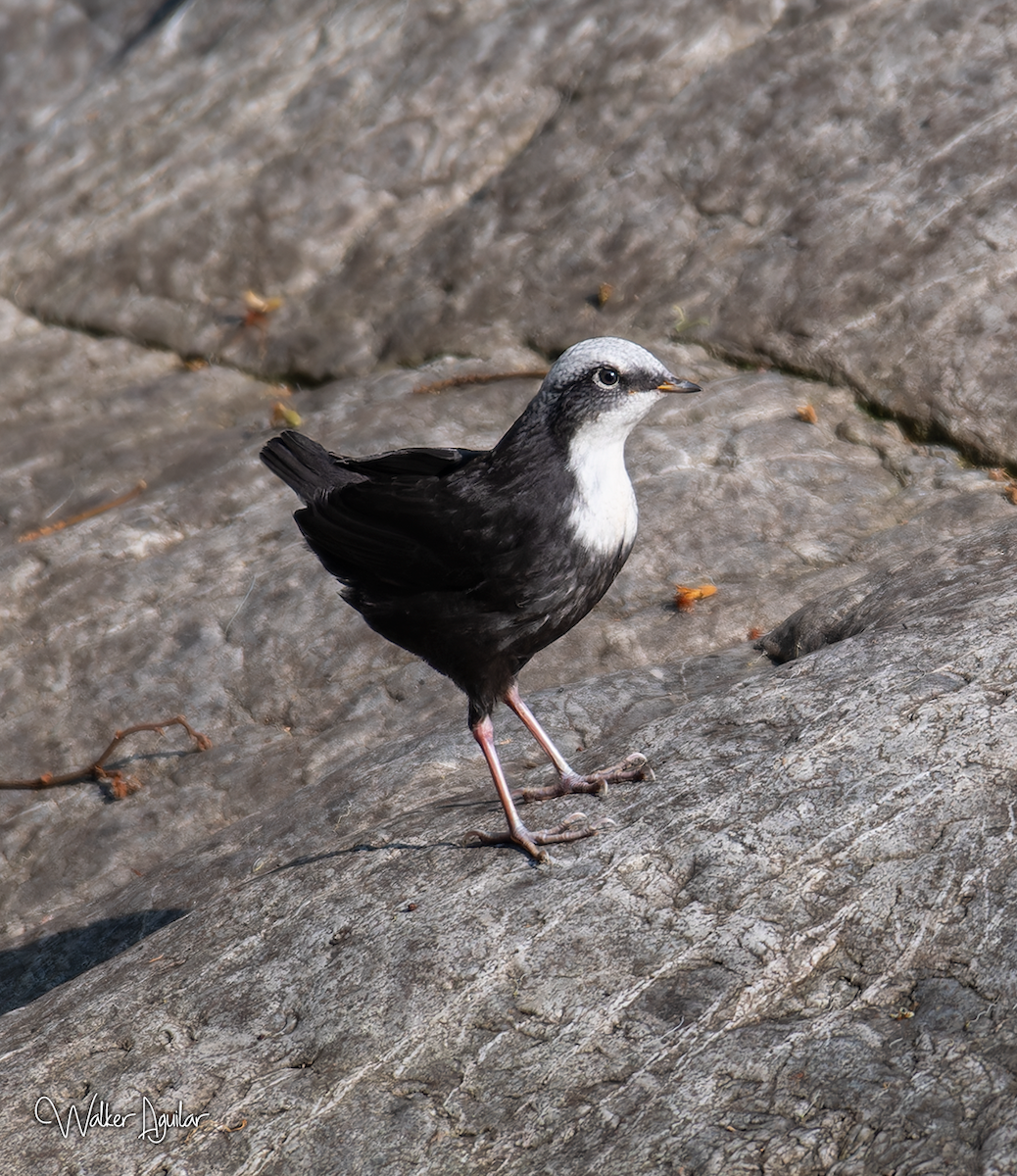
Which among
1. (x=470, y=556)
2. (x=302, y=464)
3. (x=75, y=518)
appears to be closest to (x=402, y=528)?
(x=470, y=556)

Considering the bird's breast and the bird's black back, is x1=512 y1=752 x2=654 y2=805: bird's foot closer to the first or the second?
the bird's black back

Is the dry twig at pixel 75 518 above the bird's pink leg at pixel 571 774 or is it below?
above

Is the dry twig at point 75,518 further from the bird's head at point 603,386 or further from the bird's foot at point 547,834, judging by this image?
the bird's foot at point 547,834

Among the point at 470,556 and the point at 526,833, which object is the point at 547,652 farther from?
the point at 526,833

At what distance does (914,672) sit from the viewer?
4.38m

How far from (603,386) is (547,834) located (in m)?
1.73

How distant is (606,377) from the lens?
453 centimetres

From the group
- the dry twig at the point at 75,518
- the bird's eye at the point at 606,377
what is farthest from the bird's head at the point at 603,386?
the dry twig at the point at 75,518

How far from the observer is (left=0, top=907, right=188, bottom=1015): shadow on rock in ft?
18.0

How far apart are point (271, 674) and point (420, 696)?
99 cm

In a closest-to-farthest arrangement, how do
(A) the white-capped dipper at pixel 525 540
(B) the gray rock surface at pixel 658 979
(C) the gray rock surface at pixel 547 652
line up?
(B) the gray rock surface at pixel 658 979
(C) the gray rock surface at pixel 547 652
(A) the white-capped dipper at pixel 525 540

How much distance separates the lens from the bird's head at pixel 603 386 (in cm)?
451

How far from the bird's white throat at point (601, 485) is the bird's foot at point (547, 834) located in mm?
1031

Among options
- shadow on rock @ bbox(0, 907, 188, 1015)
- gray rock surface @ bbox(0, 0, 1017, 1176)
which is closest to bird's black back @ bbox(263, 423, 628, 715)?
gray rock surface @ bbox(0, 0, 1017, 1176)
